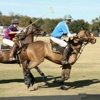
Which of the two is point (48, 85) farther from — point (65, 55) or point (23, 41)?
point (23, 41)

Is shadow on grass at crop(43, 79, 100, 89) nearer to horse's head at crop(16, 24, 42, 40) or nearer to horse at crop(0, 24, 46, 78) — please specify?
horse at crop(0, 24, 46, 78)

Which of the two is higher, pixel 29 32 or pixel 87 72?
pixel 29 32

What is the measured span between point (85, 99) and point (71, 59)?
6.37 meters

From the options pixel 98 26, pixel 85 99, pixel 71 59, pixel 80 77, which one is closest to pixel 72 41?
pixel 71 59

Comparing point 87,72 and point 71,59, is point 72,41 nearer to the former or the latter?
point 71,59

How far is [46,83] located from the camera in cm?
1164

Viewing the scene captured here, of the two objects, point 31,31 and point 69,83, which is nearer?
point 69,83

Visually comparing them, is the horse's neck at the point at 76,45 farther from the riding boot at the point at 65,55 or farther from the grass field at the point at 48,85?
the grass field at the point at 48,85

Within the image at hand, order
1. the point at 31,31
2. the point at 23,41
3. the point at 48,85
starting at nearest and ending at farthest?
1. the point at 48,85
2. the point at 23,41
3. the point at 31,31

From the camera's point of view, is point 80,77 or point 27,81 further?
point 80,77

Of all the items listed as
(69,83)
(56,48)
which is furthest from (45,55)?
(69,83)

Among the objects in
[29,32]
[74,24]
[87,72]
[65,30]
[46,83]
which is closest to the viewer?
[65,30]

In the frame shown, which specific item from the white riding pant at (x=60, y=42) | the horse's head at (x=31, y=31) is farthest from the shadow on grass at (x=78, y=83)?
the horse's head at (x=31, y=31)

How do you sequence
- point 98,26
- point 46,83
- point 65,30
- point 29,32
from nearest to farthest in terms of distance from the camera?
point 65,30
point 46,83
point 29,32
point 98,26
